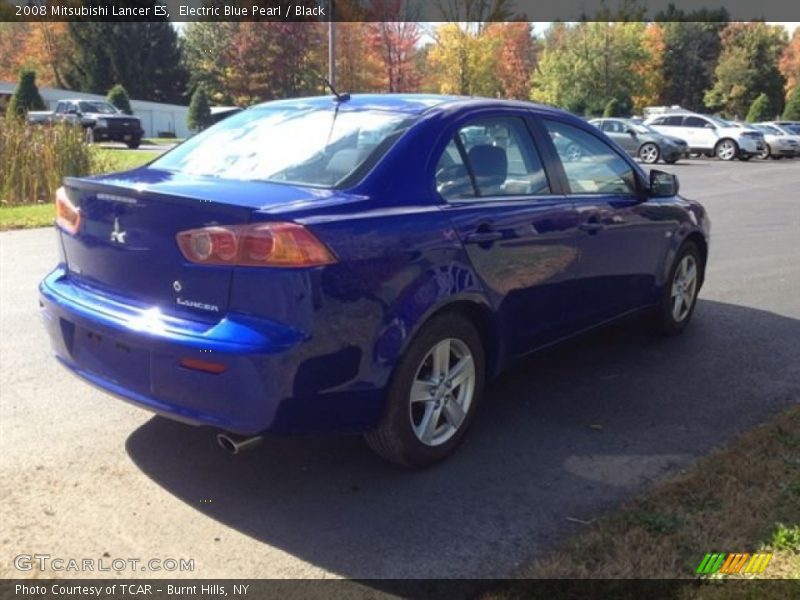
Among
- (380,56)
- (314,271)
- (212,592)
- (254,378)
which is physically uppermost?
(380,56)

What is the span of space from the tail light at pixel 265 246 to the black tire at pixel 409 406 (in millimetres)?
646

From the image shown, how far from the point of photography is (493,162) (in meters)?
4.24

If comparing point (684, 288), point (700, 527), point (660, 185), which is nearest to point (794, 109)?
point (684, 288)

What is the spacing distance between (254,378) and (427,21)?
4334 centimetres

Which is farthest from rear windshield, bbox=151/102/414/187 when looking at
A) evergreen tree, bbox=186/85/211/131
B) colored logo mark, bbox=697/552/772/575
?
evergreen tree, bbox=186/85/211/131

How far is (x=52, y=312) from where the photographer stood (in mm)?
3760

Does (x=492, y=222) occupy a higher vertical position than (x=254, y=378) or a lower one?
higher

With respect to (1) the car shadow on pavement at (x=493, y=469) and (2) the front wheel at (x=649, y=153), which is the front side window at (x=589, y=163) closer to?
(1) the car shadow on pavement at (x=493, y=469)

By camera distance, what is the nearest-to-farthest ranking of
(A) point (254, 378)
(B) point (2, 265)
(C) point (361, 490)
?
(A) point (254, 378) < (C) point (361, 490) < (B) point (2, 265)

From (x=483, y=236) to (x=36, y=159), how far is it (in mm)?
12040

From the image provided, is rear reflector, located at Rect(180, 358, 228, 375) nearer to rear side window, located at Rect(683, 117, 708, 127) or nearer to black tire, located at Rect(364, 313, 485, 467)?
black tire, located at Rect(364, 313, 485, 467)

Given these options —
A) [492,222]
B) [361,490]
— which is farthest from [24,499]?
[492,222]

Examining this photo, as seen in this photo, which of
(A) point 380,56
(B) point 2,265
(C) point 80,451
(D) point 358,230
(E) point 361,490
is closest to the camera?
(D) point 358,230

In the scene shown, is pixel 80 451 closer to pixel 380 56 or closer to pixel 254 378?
pixel 254 378
